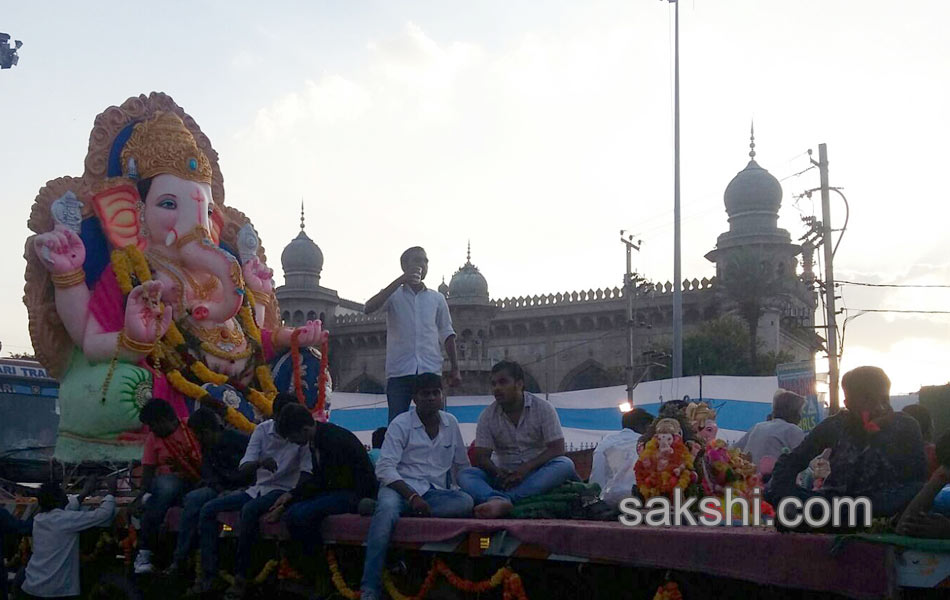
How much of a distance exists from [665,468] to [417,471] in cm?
156

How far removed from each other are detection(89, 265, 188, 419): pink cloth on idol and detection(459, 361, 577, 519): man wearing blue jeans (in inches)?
176

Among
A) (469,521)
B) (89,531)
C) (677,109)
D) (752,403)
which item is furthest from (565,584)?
(677,109)

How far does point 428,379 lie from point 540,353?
4068cm

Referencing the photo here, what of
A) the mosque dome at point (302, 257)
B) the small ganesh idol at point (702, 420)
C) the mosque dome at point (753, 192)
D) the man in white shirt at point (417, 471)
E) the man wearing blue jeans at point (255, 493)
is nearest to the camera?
the man in white shirt at point (417, 471)

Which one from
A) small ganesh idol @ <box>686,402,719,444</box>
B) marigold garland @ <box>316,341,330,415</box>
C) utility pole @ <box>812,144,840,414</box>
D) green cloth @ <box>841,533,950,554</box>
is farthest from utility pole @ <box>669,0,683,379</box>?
green cloth @ <box>841,533,950,554</box>

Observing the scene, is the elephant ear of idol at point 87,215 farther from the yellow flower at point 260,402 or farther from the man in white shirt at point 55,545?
the man in white shirt at point 55,545

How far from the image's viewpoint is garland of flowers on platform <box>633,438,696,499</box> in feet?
17.2

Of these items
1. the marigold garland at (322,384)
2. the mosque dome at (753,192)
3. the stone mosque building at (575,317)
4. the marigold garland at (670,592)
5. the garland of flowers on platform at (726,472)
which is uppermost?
the mosque dome at (753,192)

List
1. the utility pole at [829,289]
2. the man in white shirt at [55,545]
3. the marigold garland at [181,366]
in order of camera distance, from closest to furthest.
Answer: the man in white shirt at [55,545], the marigold garland at [181,366], the utility pole at [829,289]

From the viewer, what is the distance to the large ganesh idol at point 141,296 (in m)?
9.52

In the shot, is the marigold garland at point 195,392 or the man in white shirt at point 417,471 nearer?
the man in white shirt at point 417,471

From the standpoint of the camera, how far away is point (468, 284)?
48.6m

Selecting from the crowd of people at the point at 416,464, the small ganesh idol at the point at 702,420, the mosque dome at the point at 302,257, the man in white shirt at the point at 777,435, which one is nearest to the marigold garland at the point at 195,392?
the crowd of people at the point at 416,464

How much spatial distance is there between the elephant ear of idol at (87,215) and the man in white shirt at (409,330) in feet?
12.6
